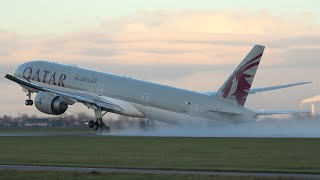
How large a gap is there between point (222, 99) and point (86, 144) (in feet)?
62.7

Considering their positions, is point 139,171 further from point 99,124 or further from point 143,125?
point 143,125

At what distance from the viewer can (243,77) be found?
72.1 metres

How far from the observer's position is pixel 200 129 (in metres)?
75.4

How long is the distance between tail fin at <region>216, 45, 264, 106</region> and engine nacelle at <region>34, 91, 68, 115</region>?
19.9 metres

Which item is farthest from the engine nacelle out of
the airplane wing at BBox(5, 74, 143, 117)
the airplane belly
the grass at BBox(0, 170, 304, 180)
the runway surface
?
the grass at BBox(0, 170, 304, 180)

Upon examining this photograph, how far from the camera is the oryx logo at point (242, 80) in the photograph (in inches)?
2837

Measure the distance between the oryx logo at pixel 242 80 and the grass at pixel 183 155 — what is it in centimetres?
1309

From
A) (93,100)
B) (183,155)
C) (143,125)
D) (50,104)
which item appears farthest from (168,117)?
(183,155)

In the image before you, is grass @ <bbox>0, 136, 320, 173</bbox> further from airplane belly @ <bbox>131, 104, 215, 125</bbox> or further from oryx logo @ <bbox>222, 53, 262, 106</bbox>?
airplane belly @ <bbox>131, 104, 215, 125</bbox>

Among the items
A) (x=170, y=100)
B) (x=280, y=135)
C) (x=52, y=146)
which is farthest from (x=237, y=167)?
(x=170, y=100)

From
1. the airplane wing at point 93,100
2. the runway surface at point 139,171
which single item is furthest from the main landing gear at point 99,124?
the runway surface at point 139,171

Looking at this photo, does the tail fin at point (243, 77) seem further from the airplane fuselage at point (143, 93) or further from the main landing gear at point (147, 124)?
the main landing gear at point (147, 124)

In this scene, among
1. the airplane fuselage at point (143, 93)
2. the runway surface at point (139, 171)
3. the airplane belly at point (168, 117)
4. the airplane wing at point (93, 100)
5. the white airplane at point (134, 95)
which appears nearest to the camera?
the runway surface at point (139, 171)

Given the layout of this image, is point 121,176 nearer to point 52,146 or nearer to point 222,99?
point 52,146
